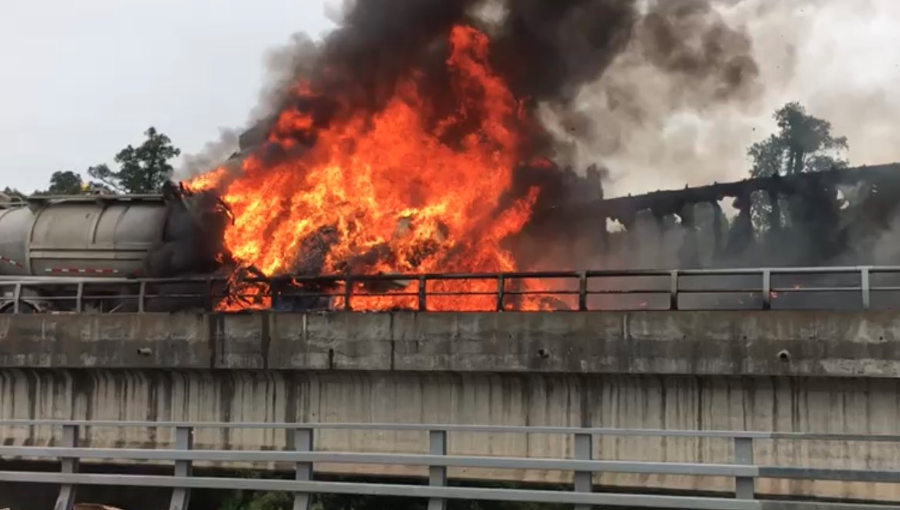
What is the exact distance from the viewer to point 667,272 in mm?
10633

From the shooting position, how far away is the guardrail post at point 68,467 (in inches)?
330

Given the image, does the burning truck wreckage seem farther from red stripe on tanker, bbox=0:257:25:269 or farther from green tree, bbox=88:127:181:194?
green tree, bbox=88:127:181:194

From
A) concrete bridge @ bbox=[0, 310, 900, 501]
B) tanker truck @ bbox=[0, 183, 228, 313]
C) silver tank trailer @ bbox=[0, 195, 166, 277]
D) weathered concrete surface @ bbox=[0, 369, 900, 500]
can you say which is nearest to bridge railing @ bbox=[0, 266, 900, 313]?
tanker truck @ bbox=[0, 183, 228, 313]

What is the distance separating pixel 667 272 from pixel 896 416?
10.4 feet

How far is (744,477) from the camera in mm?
6930

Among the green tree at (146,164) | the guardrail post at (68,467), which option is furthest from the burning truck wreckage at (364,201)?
the green tree at (146,164)

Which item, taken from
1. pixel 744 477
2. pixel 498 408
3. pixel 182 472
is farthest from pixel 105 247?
pixel 744 477

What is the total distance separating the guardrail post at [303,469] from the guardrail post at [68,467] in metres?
2.54

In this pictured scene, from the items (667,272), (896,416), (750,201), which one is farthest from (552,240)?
(896,416)

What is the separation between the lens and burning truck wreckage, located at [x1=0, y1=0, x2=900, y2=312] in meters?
15.0

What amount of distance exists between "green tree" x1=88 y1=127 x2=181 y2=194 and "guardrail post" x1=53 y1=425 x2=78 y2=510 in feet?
223

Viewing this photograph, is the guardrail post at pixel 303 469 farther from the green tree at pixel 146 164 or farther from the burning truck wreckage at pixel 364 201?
the green tree at pixel 146 164

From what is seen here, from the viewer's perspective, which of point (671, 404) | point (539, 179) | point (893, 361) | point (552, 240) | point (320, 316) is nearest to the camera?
point (893, 361)

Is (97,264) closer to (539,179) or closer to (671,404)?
(539,179)
